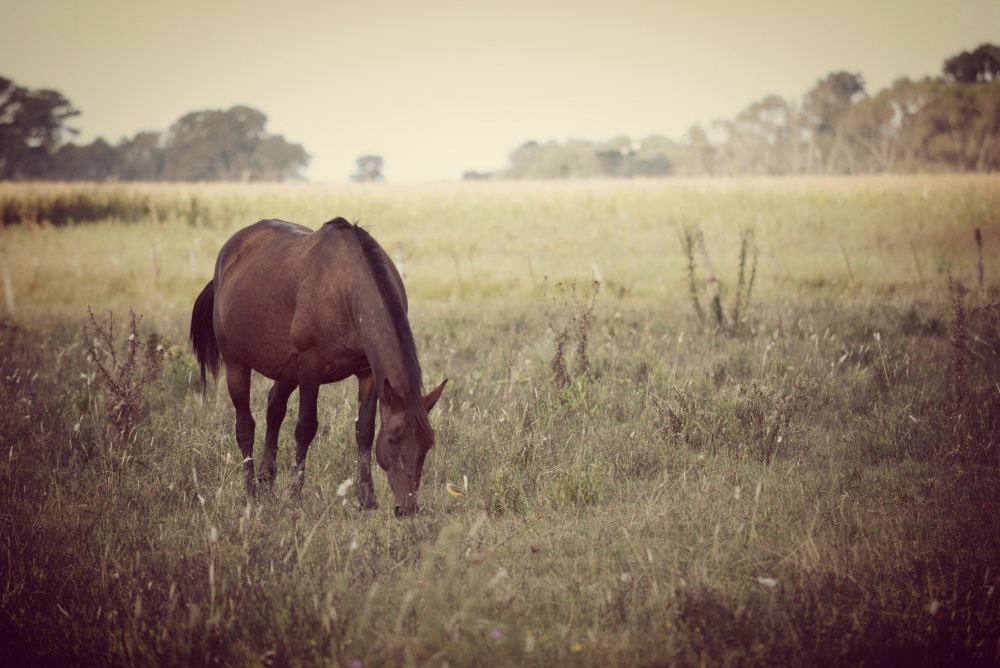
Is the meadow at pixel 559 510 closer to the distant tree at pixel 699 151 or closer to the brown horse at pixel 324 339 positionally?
the brown horse at pixel 324 339

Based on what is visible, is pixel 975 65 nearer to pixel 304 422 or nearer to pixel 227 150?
pixel 304 422

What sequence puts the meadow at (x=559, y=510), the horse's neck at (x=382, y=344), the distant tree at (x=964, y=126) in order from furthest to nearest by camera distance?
the distant tree at (x=964, y=126)
the horse's neck at (x=382, y=344)
the meadow at (x=559, y=510)

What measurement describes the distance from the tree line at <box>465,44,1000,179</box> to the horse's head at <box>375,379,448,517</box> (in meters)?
35.7

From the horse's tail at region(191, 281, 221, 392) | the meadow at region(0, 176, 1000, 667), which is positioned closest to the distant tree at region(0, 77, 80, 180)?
the meadow at region(0, 176, 1000, 667)

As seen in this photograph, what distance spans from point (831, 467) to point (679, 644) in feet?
8.29

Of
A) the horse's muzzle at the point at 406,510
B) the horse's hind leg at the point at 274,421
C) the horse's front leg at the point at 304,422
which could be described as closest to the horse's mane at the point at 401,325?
the horse's muzzle at the point at 406,510

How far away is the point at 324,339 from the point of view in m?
4.49

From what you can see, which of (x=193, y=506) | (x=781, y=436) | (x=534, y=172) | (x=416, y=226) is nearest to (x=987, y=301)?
(x=781, y=436)

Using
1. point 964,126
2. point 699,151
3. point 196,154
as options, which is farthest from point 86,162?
point 964,126

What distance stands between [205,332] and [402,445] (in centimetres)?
320

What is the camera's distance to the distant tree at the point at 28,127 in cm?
4362

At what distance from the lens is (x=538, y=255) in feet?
70.3

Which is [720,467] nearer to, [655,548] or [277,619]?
[655,548]

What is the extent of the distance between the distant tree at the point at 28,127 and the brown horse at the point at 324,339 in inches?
1972
